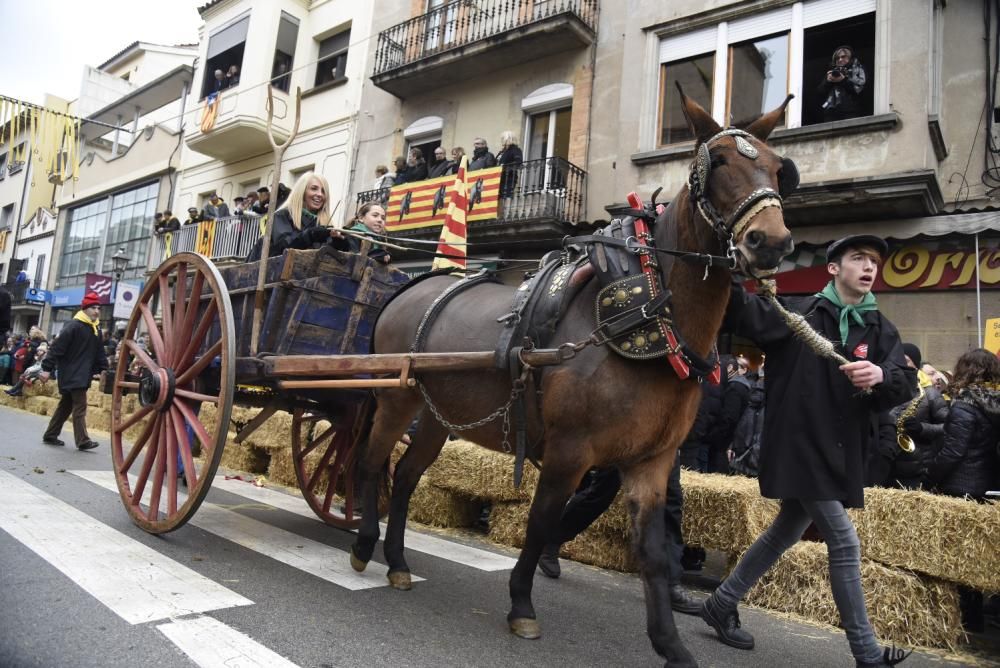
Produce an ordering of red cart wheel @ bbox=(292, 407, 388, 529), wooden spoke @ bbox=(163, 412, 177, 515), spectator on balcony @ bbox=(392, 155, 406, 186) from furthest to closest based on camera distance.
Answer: spectator on balcony @ bbox=(392, 155, 406, 186), red cart wheel @ bbox=(292, 407, 388, 529), wooden spoke @ bbox=(163, 412, 177, 515)

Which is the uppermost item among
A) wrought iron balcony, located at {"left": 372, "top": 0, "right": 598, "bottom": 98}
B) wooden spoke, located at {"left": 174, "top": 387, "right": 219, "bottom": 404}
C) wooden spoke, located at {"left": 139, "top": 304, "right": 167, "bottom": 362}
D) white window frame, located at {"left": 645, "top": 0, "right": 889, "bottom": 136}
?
wrought iron balcony, located at {"left": 372, "top": 0, "right": 598, "bottom": 98}

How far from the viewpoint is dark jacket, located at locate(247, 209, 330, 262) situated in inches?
201

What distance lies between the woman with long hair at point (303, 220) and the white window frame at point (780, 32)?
804cm

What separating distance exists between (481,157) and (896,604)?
37.0 ft

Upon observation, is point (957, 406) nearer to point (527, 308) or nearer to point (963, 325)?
point (527, 308)

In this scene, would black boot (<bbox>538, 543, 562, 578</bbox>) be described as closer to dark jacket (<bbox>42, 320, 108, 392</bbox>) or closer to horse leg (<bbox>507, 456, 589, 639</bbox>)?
horse leg (<bbox>507, 456, 589, 639</bbox>)

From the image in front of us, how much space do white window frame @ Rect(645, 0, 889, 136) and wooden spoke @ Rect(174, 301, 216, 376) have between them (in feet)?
30.3

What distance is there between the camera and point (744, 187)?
2.70 m

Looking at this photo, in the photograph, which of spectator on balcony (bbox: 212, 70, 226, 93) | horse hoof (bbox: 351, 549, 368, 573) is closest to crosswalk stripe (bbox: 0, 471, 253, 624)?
→ horse hoof (bbox: 351, 549, 368, 573)

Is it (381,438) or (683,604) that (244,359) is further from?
(683,604)

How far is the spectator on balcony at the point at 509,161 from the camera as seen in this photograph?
13.5m

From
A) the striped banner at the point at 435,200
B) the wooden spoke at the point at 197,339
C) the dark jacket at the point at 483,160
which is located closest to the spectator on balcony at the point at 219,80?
the striped banner at the point at 435,200

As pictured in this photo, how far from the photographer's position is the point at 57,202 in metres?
31.1

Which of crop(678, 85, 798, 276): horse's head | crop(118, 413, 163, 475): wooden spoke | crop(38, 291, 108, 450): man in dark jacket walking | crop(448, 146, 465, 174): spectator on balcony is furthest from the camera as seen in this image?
crop(448, 146, 465, 174): spectator on balcony
